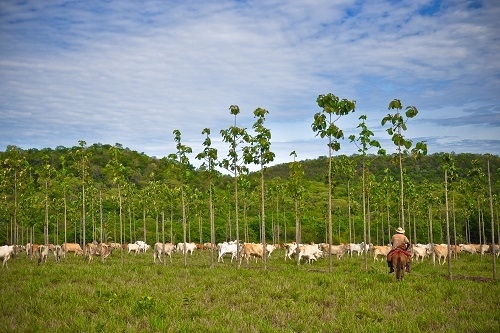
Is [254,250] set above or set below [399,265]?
below

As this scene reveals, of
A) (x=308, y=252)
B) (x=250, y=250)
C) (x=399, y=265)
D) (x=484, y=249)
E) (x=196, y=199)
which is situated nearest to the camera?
(x=399, y=265)

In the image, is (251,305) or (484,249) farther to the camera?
(484,249)

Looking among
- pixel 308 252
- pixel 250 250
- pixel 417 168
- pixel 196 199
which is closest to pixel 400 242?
pixel 308 252

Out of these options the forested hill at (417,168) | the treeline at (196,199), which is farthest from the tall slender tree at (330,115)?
the forested hill at (417,168)

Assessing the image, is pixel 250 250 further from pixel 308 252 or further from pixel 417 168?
pixel 417 168

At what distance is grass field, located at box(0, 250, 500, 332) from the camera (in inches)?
427

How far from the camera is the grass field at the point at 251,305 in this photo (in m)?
10.8

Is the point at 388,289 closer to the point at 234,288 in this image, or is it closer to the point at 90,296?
the point at 234,288

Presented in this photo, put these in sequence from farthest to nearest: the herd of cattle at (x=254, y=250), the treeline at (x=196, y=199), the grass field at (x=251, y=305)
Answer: the herd of cattle at (x=254, y=250), the treeline at (x=196, y=199), the grass field at (x=251, y=305)

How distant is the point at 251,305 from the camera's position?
1379cm

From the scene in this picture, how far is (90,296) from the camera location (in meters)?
14.7

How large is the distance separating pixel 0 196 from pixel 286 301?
47.6 m

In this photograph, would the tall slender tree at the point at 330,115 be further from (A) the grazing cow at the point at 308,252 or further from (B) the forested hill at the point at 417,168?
(B) the forested hill at the point at 417,168

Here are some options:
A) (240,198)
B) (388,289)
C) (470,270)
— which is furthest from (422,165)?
(388,289)
